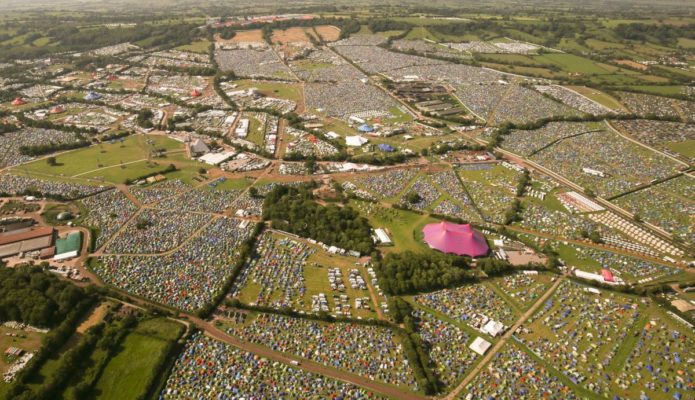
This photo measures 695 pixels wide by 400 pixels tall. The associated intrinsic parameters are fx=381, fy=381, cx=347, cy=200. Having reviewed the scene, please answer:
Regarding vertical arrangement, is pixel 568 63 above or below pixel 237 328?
above

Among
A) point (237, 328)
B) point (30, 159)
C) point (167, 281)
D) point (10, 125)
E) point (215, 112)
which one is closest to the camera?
point (237, 328)

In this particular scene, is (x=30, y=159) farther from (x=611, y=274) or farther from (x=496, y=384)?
(x=611, y=274)

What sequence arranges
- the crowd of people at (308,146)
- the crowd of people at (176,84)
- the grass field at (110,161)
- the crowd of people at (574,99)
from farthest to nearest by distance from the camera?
the crowd of people at (176,84), the crowd of people at (574,99), the crowd of people at (308,146), the grass field at (110,161)

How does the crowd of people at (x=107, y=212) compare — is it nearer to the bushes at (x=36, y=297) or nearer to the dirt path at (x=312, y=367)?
the bushes at (x=36, y=297)

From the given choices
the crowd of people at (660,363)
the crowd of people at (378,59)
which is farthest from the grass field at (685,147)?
the crowd of people at (378,59)

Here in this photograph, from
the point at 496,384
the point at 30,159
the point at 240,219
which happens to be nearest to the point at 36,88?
the point at 30,159

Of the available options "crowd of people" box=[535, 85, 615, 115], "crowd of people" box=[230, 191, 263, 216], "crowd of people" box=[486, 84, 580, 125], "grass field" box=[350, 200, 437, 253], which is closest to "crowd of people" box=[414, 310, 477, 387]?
Result: "grass field" box=[350, 200, 437, 253]

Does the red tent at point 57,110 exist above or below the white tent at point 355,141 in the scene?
below
